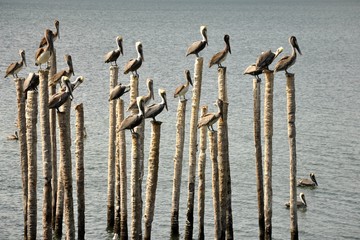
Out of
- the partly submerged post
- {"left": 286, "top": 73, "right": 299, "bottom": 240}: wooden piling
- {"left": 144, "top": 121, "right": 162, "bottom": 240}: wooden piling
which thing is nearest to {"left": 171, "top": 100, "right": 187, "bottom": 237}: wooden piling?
the partly submerged post

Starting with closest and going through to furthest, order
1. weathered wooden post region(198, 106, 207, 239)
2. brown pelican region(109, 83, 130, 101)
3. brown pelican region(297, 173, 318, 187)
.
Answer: weathered wooden post region(198, 106, 207, 239) < brown pelican region(109, 83, 130, 101) < brown pelican region(297, 173, 318, 187)

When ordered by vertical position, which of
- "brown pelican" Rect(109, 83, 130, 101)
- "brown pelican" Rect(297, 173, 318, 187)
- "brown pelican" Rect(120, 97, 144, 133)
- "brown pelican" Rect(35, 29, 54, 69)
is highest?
"brown pelican" Rect(35, 29, 54, 69)

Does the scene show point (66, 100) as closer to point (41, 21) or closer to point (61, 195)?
point (61, 195)

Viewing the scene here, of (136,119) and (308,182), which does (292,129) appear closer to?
(136,119)

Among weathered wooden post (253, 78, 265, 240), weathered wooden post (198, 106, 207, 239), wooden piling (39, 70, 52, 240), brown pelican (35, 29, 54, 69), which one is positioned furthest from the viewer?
brown pelican (35, 29, 54, 69)

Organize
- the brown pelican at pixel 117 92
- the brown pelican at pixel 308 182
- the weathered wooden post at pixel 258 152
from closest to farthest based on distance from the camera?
1. the weathered wooden post at pixel 258 152
2. the brown pelican at pixel 117 92
3. the brown pelican at pixel 308 182

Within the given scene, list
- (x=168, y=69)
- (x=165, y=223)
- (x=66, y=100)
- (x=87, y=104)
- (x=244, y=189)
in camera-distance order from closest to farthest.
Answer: (x=66, y=100) → (x=165, y=223) → (x=244, y=189) → (x=87, y=104) → (x=168, y=69)

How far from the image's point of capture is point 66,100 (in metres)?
25.8

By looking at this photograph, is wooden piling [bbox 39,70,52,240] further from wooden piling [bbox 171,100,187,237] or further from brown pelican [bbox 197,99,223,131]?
brown pelican [bbox 197,99,223,131]

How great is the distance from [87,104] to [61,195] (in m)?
27.2

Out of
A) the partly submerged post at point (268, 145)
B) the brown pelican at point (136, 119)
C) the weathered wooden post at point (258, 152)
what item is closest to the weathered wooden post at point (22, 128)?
the brown pelican at point (136, 119)

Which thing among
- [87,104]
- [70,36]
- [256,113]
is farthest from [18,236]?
[70,36]

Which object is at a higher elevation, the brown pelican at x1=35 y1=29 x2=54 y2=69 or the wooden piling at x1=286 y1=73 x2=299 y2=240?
the brown pelican at x1=35 y1=29 x2=54 y2=69

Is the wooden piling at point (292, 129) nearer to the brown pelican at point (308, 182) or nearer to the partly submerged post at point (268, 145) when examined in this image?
the partly submerged post at point (268, 145)
